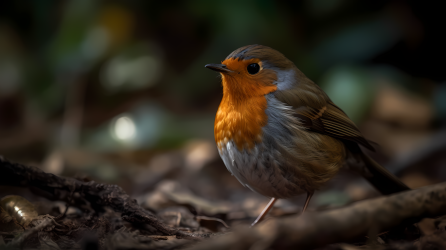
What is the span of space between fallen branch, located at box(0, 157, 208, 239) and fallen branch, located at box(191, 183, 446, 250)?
27.7 inches

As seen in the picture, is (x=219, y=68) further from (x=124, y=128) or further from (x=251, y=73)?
(x=124, y=128)

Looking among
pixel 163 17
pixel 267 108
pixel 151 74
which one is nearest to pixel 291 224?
pixel 267 108

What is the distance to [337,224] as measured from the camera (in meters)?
1.37

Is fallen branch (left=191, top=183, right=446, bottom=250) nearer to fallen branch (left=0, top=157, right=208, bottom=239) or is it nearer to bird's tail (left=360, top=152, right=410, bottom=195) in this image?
fallen branch (left=0, top=157, right=208, bottom=239)

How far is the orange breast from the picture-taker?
7.73 ft

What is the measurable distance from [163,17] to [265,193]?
Result: 439cm

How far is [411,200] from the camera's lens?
1.62 m

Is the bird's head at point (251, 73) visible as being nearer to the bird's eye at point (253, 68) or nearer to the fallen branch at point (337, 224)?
the bird's eye at point (253, 68)

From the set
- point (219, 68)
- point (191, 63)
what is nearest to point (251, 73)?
point (219, 68)

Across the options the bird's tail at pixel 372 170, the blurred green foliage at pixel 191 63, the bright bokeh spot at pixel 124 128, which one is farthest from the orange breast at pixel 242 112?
the bright bokeh spot at pixel 124 128

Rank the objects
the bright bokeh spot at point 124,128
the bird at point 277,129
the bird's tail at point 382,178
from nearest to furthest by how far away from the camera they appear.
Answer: the bird at point 277,129 → the bird's tail at point 382,178 → the bright bokeh spot at point 124,128

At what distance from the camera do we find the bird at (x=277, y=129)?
2.34 metres

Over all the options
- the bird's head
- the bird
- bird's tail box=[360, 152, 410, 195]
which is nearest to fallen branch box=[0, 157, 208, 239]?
the bird

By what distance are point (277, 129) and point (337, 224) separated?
1.06 m
